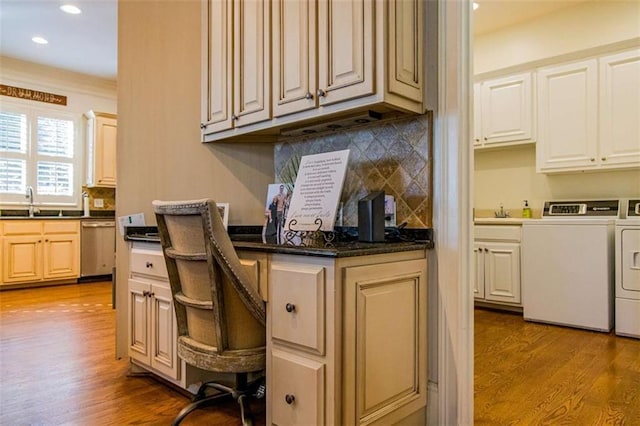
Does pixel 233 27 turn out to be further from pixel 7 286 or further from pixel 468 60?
pixel 7 286

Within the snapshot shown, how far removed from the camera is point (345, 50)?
178 cm

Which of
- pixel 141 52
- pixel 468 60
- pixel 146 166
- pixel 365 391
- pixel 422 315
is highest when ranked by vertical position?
pixel 141 52

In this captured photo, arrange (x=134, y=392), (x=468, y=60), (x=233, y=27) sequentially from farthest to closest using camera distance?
(x=233, y=27)
(x=134, y=392)
(x=468, y=60)

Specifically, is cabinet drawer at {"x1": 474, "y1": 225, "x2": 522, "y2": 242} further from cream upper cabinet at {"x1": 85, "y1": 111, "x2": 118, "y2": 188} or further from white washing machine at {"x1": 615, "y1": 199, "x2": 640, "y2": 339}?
cream upper cabinet at {"x1": 85, "y1": 111, "x2": 118, "y2": 188}

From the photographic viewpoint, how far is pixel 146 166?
267cm

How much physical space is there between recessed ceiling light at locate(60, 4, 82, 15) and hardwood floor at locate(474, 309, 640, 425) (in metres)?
4.80

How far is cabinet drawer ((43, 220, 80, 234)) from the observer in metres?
5.40

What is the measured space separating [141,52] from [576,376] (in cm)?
331

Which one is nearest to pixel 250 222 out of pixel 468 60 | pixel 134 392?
pixel 134 392

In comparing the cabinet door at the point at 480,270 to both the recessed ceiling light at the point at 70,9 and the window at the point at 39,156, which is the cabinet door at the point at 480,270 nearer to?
the recessed ceiling light at the point at 70,9

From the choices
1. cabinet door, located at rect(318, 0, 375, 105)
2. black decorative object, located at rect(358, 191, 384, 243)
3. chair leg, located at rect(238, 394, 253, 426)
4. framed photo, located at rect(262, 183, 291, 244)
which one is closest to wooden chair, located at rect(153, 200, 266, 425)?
chair leg, located at rect(238, 394, 253, 426)

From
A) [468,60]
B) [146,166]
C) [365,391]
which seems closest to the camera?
[365,391]

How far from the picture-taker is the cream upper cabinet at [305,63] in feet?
5.57

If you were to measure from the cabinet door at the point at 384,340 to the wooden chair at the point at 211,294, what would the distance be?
15.7 inches
